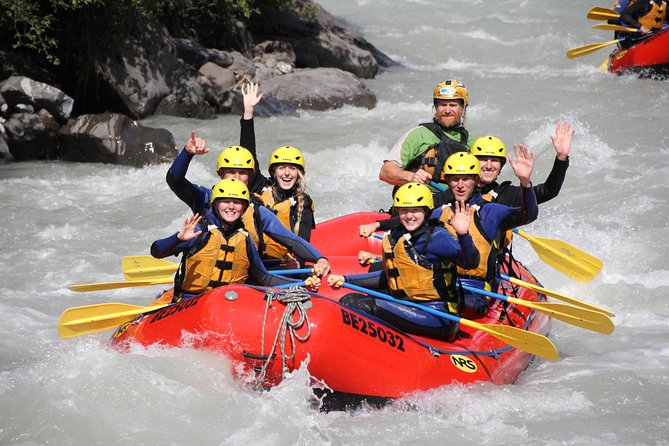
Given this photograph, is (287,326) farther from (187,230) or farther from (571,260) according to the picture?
(571,260)

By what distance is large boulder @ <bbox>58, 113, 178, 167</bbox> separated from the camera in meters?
10.8

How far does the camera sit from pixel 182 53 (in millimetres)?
14219

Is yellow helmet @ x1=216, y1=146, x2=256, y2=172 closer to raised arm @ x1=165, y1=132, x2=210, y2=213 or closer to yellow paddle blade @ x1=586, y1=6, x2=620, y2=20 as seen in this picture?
Result: raised arm @ x1=165, y1=132, x2=210, y2=213

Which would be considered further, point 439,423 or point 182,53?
point 182,53

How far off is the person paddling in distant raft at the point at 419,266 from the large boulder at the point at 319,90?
9.05 m

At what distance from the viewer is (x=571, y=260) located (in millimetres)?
6797

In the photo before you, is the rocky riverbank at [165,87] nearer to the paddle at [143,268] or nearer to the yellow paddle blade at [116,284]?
the paddle at [143,268]

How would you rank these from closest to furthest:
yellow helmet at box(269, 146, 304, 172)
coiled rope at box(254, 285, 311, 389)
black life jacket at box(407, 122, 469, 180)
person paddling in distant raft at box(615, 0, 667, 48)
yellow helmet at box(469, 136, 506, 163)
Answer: coiled rope at box(254, 285, 311, 389) → yellow helmet at box(469, 136, 506, 163) → yellow helmet at box(269, 146, 304, 172) → black life jacket at box(407, 122, 469, 180) → person paddling in distant raft at box(615, 0, 667, 48)

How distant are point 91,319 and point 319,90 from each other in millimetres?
9325

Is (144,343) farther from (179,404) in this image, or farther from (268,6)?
(268,6)

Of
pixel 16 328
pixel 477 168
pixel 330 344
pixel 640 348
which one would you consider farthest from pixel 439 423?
pixel 16 328

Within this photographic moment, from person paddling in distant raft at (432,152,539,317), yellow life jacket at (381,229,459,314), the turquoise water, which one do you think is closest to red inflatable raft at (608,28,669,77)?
the turquoise water

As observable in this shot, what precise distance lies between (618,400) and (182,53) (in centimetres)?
1046

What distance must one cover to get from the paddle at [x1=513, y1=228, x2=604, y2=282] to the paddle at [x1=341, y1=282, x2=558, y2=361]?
1.56 meters
